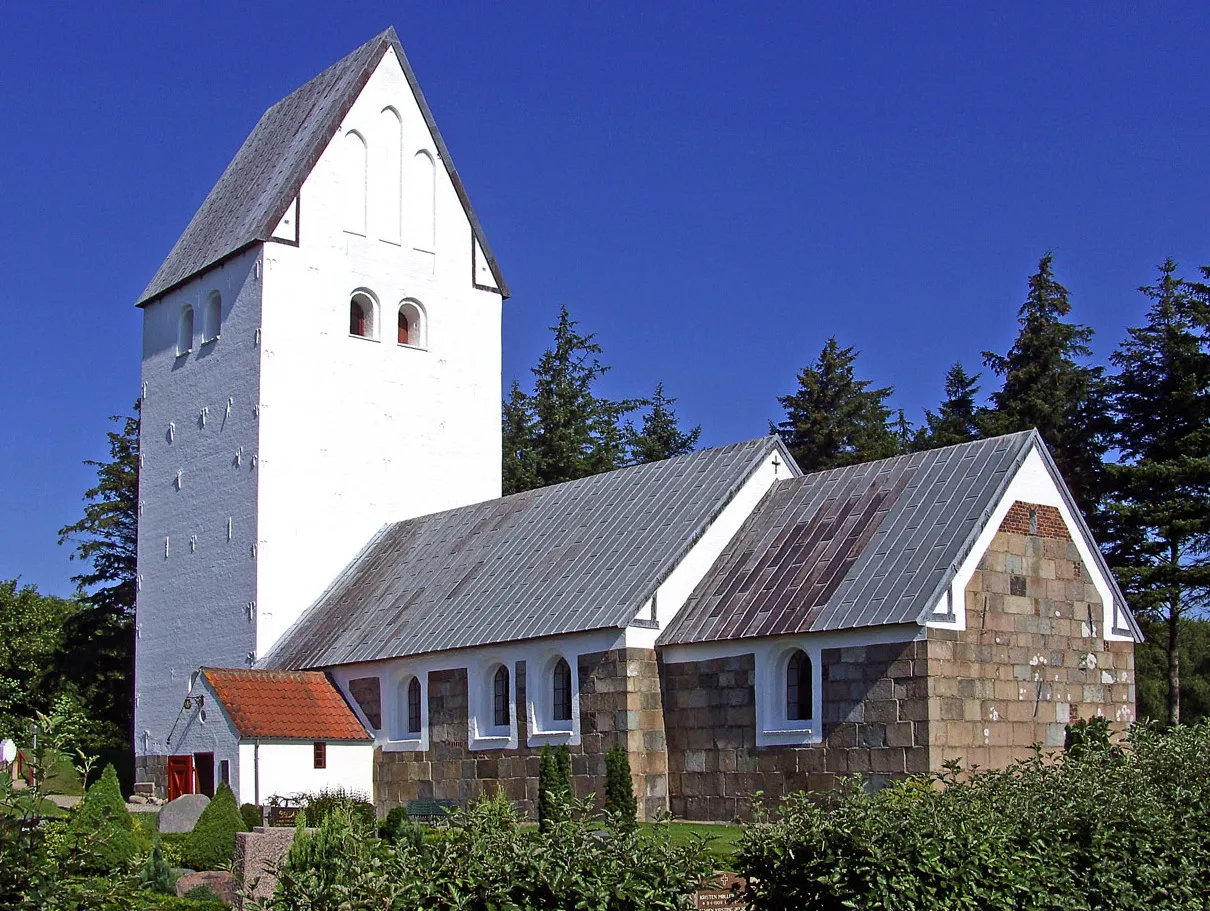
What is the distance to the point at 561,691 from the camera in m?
21.1

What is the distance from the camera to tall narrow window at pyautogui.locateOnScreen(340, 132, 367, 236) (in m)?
28.3

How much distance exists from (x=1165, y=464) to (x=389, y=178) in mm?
16121

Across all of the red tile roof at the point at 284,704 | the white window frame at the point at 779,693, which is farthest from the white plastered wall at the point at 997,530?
the red tile roof at the point at 284,704

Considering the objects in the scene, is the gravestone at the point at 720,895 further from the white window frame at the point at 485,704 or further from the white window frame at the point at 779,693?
the white window frame at the point at 485,704

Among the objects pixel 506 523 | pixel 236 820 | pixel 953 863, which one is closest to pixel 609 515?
pixel 506 523

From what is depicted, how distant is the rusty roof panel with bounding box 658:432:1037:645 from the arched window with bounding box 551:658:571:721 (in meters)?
1.60

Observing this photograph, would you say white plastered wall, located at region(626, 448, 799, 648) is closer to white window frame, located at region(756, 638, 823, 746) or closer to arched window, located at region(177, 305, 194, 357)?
white window frame, located at region(756, 638, 823, 746)

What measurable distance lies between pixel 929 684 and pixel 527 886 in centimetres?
1018

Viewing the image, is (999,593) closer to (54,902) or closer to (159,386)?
(54,902)

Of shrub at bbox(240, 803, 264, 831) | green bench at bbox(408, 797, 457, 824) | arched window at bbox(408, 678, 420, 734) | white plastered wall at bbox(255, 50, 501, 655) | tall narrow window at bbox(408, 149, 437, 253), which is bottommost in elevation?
green bench at bbox(408, 797, 457, 824)

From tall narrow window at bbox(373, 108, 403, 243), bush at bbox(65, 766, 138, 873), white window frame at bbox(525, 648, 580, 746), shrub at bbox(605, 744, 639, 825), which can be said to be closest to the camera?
bush at bbox(65, 766, 138, 873)

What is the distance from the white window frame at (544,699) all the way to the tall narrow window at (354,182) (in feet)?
35.0

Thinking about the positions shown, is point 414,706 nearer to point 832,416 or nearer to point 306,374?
point 306,374

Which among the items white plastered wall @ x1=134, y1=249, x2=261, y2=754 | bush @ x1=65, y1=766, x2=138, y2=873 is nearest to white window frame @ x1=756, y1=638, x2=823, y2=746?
bush @ x1=65, y1=766, x2=138, y2=873
